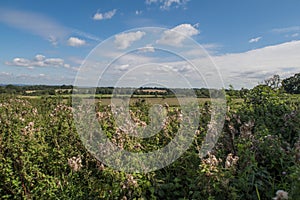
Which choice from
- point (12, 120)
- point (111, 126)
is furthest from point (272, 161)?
point (12, 120)

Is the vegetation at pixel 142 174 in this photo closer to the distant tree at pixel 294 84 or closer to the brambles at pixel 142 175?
the brambles at pixel 142 175

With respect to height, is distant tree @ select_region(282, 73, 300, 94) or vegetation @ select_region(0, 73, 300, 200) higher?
distant tree @ select_region(282, 73, 300, 94)

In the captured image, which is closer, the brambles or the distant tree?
the brambles

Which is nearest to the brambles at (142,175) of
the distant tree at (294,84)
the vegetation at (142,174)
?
the vegetation at (142,174)

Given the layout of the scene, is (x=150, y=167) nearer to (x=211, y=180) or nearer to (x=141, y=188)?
(x=141, y=188)

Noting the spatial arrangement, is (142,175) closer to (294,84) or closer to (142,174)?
(142,174)

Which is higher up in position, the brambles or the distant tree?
the distant tree

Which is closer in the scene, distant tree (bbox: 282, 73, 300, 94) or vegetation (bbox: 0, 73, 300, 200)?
vegetation (bbox: 0, 73, 300, 200)

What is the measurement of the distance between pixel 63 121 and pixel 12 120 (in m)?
0.71

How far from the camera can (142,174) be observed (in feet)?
9.34

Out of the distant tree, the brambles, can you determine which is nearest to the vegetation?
the brambles

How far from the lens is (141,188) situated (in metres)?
2.74

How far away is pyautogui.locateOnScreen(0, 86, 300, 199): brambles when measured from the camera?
8.26ft

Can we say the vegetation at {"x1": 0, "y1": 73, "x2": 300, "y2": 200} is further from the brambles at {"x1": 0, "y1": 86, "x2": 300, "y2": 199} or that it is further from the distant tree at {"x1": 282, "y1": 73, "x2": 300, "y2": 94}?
the distant tree at {"x1": 282, "y1": 73, "x2": 300, "y2": 94}
